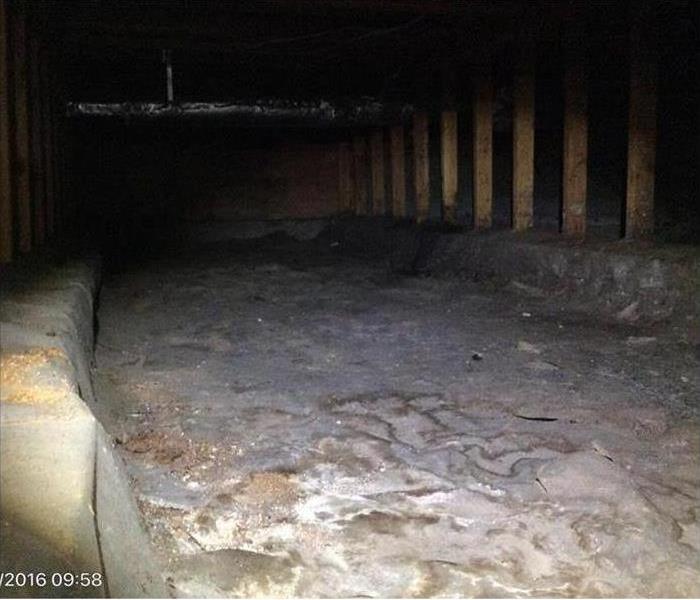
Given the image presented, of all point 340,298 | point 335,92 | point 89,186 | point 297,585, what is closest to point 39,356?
point 297,585

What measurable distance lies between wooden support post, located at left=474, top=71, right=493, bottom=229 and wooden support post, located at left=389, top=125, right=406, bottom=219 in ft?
7.13

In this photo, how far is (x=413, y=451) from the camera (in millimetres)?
2355

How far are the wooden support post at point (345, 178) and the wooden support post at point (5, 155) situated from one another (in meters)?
6.77

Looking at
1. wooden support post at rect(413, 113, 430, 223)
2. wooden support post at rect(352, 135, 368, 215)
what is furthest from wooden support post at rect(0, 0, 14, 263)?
wooden support post at rect(352, 135, 368, 215)

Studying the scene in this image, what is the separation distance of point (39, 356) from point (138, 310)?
119 inches

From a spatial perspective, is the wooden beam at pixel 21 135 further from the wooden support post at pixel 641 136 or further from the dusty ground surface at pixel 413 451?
the wooden support post at pixel 641 136

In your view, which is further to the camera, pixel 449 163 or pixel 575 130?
pixel 449 163

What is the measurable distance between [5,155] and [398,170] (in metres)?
5.56

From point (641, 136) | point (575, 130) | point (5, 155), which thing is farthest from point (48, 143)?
point (641, 136)

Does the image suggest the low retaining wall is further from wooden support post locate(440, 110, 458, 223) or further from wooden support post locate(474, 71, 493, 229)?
wooden support post locate(440, 110, 458, 223)

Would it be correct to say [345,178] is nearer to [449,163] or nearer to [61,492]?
[449,163]

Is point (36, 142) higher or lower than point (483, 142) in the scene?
higher

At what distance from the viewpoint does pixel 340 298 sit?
17.7ft

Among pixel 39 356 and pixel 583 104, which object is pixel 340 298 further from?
pixel 39 356
